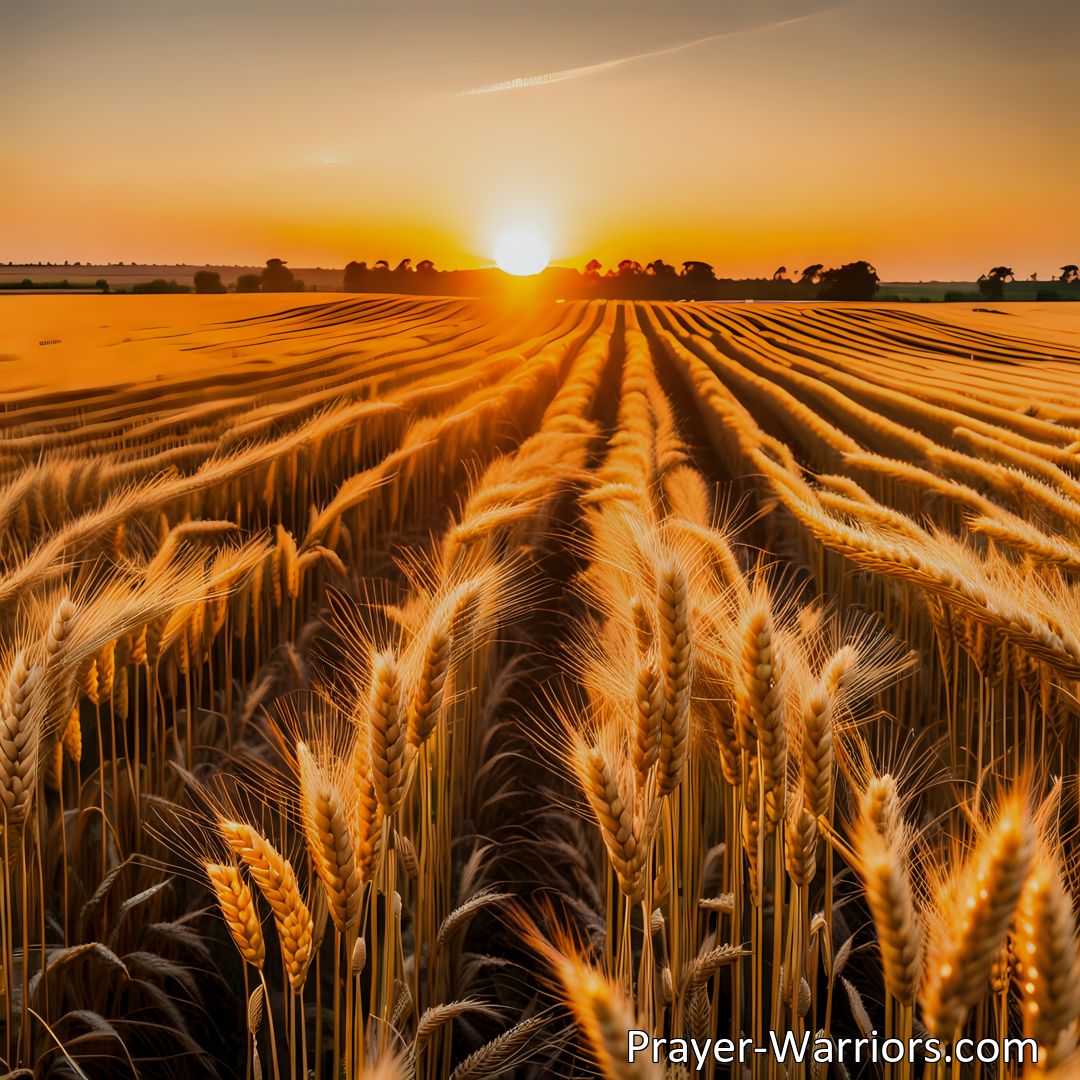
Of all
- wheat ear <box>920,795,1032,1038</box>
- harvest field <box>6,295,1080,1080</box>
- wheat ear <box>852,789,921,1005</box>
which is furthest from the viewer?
harvest field <box>6,295,1080,1080</box>

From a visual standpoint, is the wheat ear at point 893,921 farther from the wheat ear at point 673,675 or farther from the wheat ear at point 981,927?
the wheat ear at point 673,675

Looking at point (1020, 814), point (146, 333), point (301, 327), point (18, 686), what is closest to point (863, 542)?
point (1020, 814)

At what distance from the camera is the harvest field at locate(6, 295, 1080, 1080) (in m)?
1.14

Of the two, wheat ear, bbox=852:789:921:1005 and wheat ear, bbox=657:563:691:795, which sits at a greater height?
wheat ear, bbox=657:563:691:795

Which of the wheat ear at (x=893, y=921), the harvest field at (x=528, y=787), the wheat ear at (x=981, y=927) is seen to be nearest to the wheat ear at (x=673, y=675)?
the harvest field at (x=528, y=787)

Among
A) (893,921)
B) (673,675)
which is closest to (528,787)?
(673,675)

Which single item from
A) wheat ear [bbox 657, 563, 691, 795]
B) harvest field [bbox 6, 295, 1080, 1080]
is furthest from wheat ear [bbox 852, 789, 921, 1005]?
wheat ear [bbox 657, 563, 691, 795]

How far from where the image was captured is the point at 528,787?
274 cm

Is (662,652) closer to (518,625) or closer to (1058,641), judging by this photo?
(1058,641)

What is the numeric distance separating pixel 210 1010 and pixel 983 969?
174cm

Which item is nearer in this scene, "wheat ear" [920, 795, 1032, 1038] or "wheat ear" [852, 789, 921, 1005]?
"wheat ear" [920, 795, 1032, 1038]

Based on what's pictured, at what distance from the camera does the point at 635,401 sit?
31.4 feet

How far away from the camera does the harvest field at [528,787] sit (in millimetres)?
1145

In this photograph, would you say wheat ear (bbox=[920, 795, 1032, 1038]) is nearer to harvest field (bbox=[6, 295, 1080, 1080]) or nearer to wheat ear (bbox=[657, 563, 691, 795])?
harvest field (bbox=[6, 295, 1080, 1080])
